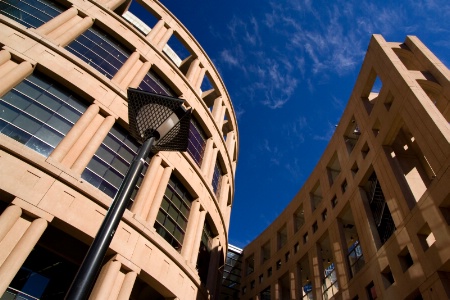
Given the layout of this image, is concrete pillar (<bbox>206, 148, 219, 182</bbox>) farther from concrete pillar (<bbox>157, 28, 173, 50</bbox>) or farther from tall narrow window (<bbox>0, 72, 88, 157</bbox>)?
tall narrow window (<bbox>0, 72, 88, 157</bbox>)

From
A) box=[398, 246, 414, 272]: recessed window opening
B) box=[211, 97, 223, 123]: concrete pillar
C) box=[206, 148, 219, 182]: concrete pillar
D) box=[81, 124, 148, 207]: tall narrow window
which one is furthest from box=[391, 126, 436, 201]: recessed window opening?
box=[81, 124, 148, 207]: tall narrow window

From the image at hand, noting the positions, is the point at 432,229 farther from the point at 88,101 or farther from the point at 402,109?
the point at 88,101

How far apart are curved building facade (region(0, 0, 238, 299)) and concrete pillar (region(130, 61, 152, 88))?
0.09 meters

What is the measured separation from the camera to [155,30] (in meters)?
23.9

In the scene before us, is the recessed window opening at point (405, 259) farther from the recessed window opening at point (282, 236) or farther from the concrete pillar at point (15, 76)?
the concrete pillar at point (15, 76)

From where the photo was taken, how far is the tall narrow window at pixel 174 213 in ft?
50.4

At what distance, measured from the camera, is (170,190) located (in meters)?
17.0

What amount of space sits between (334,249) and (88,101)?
17.7 m

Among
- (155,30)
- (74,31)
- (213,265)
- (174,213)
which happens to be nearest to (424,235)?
(213,265)

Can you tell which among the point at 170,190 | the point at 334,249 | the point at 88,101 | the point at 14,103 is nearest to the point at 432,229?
the point at 334,249

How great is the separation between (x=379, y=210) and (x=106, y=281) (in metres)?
15.5

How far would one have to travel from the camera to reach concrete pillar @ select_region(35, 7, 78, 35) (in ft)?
52.2

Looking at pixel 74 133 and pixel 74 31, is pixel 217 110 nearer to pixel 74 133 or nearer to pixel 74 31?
pixel 74 31

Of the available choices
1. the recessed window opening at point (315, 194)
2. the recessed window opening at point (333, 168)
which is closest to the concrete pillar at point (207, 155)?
the recessed window opening at point (333, 168)
